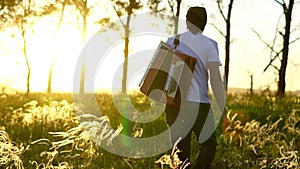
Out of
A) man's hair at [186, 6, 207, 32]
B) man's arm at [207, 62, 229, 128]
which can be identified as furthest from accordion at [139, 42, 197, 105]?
man's hair at [186, 6, 207, 32]

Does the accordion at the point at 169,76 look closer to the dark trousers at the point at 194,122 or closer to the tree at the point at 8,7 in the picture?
the dark trousers at the point at 194,122

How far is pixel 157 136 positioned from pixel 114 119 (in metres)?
2.33

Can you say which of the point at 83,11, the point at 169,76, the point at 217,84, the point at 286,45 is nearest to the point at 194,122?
the point at 217,84

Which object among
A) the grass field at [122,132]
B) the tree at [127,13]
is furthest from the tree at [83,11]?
the grass field at [122,132]

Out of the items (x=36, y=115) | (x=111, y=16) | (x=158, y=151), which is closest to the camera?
(x=158, y=151)

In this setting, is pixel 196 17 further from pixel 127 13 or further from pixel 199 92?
pixel 127 13

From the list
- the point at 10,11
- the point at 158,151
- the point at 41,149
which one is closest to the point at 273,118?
the point at 158,151

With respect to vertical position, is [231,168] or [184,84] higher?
[184,84]

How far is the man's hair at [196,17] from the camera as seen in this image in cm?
593

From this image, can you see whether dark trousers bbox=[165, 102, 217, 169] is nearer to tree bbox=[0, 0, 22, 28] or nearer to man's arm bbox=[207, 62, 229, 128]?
man's arm bbox=[207, 62, 229, 128]

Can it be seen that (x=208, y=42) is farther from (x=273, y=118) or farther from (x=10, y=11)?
(x=10, y=11)

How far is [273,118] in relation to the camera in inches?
497

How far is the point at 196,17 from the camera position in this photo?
5957 millimetres

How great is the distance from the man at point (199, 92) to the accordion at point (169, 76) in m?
0.09
